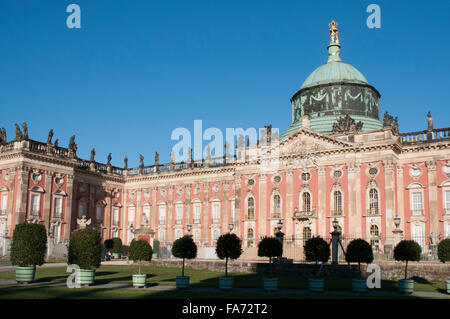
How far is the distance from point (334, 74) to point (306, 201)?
15.8 m

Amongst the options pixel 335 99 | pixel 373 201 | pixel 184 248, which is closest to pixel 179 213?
pixel 335 99

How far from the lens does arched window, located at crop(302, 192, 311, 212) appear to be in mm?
49344

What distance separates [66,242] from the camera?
54031 millimetres

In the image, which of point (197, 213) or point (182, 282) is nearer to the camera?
point (182, 282)

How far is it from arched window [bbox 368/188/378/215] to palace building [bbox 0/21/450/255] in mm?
80

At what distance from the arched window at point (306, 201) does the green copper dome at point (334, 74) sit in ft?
45.4

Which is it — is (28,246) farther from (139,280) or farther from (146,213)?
(146,213)

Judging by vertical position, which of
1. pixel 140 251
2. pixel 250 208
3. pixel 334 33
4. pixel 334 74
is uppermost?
pixel 334 33

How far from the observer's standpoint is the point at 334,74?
56.0 metres

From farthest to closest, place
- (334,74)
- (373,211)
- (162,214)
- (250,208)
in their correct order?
(162,214) < (334,74) < (250,208) < (373,211)

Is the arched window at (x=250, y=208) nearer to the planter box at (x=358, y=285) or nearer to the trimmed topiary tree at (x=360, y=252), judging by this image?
the trimmed topiary tree at (x=360, y=252)
